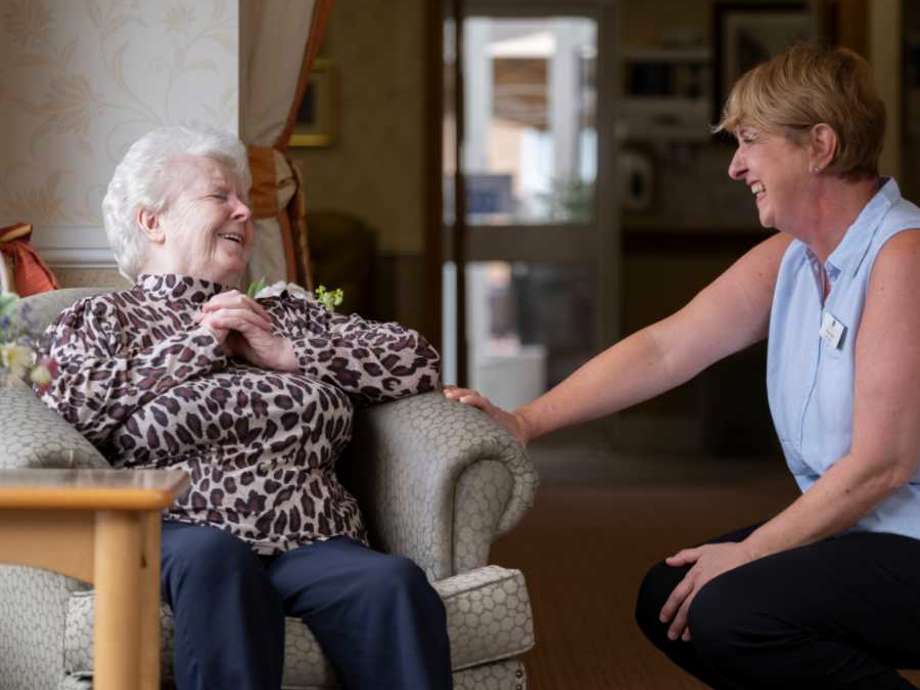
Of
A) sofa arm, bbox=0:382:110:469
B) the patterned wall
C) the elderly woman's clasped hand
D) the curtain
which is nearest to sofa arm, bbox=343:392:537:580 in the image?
the elderly woman's clasped hand

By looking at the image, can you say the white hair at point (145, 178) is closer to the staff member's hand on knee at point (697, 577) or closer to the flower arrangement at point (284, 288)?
the flower arrangement at point (284, 288)

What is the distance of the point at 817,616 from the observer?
2.07m

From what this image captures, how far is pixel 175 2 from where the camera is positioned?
11.3 ft

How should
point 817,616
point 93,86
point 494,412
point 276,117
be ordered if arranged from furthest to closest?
point 276,117 → point 93,86 → point 494,412 → point 817,616

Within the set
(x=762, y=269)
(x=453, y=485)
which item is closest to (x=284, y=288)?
(x=453, y=485)

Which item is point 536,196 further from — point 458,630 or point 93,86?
point 458,630

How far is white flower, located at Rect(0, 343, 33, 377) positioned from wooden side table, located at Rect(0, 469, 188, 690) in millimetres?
128

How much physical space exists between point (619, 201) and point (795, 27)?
1428 mm

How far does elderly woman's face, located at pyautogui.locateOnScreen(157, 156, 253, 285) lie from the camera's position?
2.51 metres

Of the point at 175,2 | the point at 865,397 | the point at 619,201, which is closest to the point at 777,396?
the point at 865,397

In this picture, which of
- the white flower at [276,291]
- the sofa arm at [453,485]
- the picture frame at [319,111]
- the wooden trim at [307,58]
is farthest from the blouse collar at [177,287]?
the picture frame at [319,111]

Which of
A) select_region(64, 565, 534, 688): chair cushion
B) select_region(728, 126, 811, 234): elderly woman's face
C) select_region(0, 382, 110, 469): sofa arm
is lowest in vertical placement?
select_region(64, 565, 534, 688): chair cushion

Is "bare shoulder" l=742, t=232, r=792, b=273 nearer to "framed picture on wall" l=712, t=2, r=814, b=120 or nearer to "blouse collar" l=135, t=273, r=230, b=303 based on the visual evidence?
"blouse collar" l=135, t=273, r=230, b=303

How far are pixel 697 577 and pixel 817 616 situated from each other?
0.19 meters
